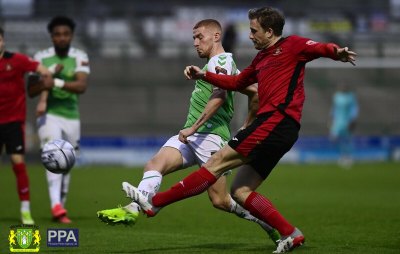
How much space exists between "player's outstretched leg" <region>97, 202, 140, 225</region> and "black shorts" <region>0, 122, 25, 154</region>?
410 cm

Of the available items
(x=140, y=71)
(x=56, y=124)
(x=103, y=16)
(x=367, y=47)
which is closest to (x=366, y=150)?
(x=367, y=47)

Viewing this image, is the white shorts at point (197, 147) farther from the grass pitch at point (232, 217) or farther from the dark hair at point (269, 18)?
the dark hair at point (269, 18)

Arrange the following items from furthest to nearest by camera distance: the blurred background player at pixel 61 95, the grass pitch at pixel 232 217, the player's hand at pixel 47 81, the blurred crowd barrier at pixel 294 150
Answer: the blurred crowd barrier at pixel 294 150, the blurred background player at pixel 61 95, the player's hand at pixel 47 81, the grass pitch at pixel 232 217

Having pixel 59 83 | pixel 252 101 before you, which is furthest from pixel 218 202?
pixel 59 83

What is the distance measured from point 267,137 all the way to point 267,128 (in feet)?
0.27

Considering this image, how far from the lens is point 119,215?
870 centimetres

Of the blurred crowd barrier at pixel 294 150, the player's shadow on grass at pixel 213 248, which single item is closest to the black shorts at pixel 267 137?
the player's shadow on grass at pixel 213 248

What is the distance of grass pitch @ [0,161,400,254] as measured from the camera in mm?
9875

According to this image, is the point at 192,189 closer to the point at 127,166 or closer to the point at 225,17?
the point at 127,166

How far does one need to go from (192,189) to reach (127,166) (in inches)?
756

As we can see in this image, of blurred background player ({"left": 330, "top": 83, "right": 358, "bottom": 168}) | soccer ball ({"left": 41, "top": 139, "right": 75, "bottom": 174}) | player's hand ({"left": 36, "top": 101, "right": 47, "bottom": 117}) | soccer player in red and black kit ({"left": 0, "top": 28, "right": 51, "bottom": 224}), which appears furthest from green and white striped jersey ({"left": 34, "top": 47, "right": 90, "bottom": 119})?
blurred background player ({"left": 330, "top": 83, "right": 358, "bottom": 168})

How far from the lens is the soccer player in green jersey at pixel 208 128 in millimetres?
9438

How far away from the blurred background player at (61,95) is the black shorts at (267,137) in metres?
4.63
